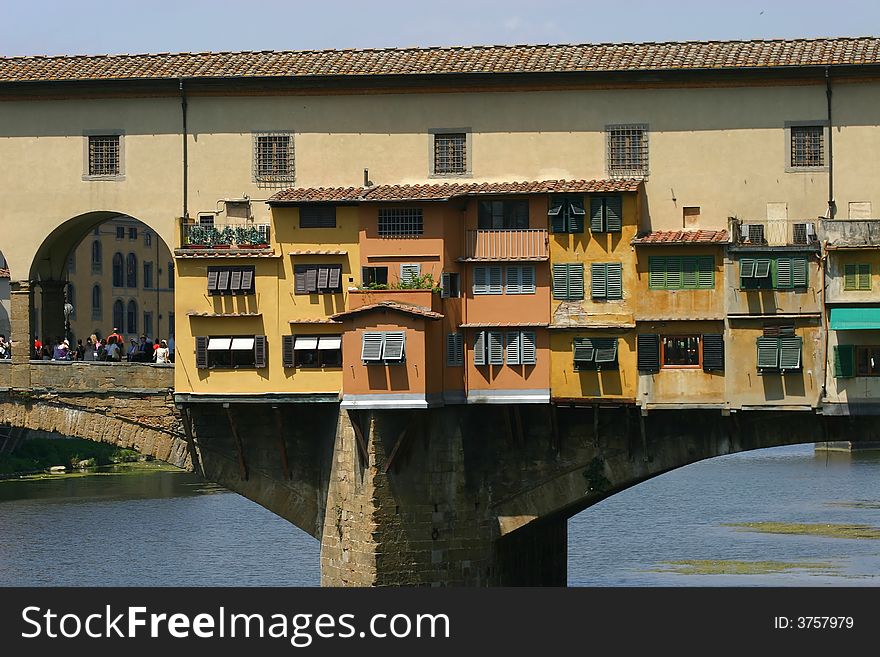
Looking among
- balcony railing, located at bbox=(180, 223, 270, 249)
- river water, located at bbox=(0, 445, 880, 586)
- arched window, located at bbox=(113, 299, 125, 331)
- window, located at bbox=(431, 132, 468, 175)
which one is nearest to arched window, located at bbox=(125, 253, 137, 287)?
arched window, located at bbox=(113, 299, 125, 331)

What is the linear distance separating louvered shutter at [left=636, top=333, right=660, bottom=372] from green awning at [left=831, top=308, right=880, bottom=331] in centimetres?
376

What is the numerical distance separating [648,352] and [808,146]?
5727 mm

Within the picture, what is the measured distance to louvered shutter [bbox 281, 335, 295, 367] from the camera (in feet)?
143

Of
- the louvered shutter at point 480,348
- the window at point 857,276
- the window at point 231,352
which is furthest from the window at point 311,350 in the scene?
the window at point 857,276

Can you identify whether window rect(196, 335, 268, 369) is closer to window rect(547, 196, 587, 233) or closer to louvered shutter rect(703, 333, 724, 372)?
window rect(547, 196, 587, 233)

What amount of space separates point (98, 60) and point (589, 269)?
41.4 ft

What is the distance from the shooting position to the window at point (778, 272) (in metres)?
42.1

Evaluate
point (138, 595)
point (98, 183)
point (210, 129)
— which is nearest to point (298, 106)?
point (210, 129)

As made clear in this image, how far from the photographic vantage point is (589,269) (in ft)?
142

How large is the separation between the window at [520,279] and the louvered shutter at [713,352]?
4.00 m

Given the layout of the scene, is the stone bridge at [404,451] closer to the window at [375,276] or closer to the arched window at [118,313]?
the window at [375,276]

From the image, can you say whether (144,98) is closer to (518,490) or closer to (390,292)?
(390,292)

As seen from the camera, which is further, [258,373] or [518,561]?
[518,561]

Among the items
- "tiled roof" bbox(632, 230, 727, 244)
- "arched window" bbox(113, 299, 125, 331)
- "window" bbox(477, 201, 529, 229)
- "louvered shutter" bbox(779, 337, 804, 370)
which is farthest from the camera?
"arched window" bbox(113, 299, 125, 331)
